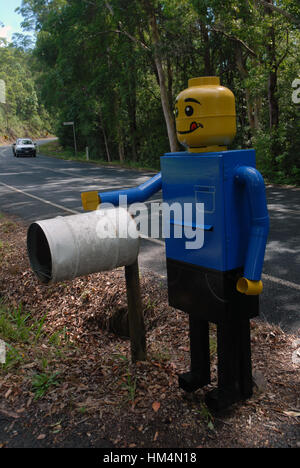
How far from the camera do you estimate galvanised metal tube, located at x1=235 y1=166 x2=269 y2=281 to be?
2.48m

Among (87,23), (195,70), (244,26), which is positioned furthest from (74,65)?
(244,26)

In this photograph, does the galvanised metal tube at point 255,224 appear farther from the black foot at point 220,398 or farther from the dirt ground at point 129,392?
the dirt ground at point 129,392

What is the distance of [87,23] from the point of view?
22.7m

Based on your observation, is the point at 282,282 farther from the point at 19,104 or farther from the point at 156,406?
the point at 19,104

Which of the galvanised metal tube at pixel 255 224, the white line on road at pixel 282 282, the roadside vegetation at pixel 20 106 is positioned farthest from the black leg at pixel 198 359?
the roadside vegetation at pixel 20 106

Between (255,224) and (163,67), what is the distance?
25617mm

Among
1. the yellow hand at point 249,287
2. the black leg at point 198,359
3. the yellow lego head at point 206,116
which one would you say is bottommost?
the black leg at point 198,359

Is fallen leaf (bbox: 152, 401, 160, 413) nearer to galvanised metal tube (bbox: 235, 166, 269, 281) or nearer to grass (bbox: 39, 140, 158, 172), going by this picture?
galvanised metal tube (bbox: 235, 166, 269, 281)

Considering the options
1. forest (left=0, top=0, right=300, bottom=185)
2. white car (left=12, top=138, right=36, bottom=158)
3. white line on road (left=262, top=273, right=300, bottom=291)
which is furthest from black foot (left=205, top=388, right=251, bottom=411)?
white car (left=12, top=138, right=36, bottom=158)

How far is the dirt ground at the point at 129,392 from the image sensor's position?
8.39ft

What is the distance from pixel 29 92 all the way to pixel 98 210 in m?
88.5

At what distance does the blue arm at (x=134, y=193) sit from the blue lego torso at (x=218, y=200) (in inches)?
14.3

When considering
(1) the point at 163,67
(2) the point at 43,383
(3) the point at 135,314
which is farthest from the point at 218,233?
(1) the point at 163,67

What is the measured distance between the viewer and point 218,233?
2.55 meters
